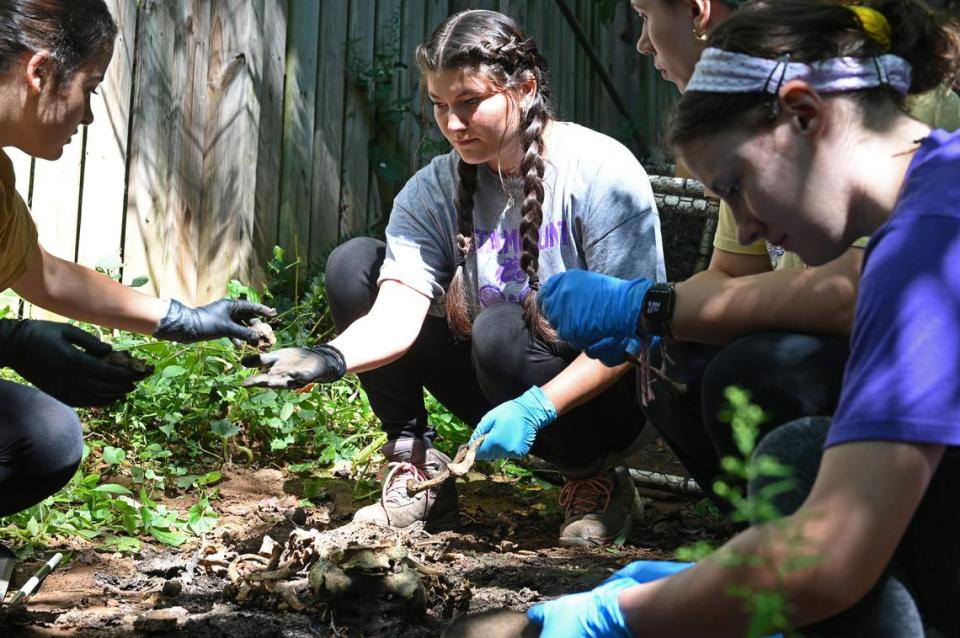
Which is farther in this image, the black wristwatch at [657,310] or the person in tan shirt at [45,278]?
the person in tan shirt at [45,278]

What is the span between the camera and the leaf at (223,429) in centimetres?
362

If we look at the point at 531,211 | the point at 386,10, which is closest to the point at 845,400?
the point at 531,211

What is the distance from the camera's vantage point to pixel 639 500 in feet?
10.8

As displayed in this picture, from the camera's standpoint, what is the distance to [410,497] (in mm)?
3229

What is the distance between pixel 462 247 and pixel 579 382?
1.78ft

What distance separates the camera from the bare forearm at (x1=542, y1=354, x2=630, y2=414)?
9.43 feet

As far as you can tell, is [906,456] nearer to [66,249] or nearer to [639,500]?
[639,500]

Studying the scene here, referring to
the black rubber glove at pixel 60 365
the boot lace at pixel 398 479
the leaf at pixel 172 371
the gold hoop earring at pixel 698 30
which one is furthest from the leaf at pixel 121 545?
the gold hoop earring at pixel 698 30

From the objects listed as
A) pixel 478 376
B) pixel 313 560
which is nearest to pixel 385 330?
pixel 478 376

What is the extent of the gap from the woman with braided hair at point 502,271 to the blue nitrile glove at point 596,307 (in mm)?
475

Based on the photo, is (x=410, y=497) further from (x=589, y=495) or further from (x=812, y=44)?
(x=812, y=44)

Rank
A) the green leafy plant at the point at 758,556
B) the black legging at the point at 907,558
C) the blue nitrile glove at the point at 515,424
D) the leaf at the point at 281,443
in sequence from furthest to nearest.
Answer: the leaf at the point at 281,443
the blue nitrile glove at the point at 515,424
the black legging at the point at 907,558
the green leafy plant at the point at 758,556

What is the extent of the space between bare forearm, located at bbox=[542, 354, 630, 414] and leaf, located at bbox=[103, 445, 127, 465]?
1.29m

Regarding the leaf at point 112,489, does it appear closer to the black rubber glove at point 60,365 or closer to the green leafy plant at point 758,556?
the black rubber glove at point 60,365
